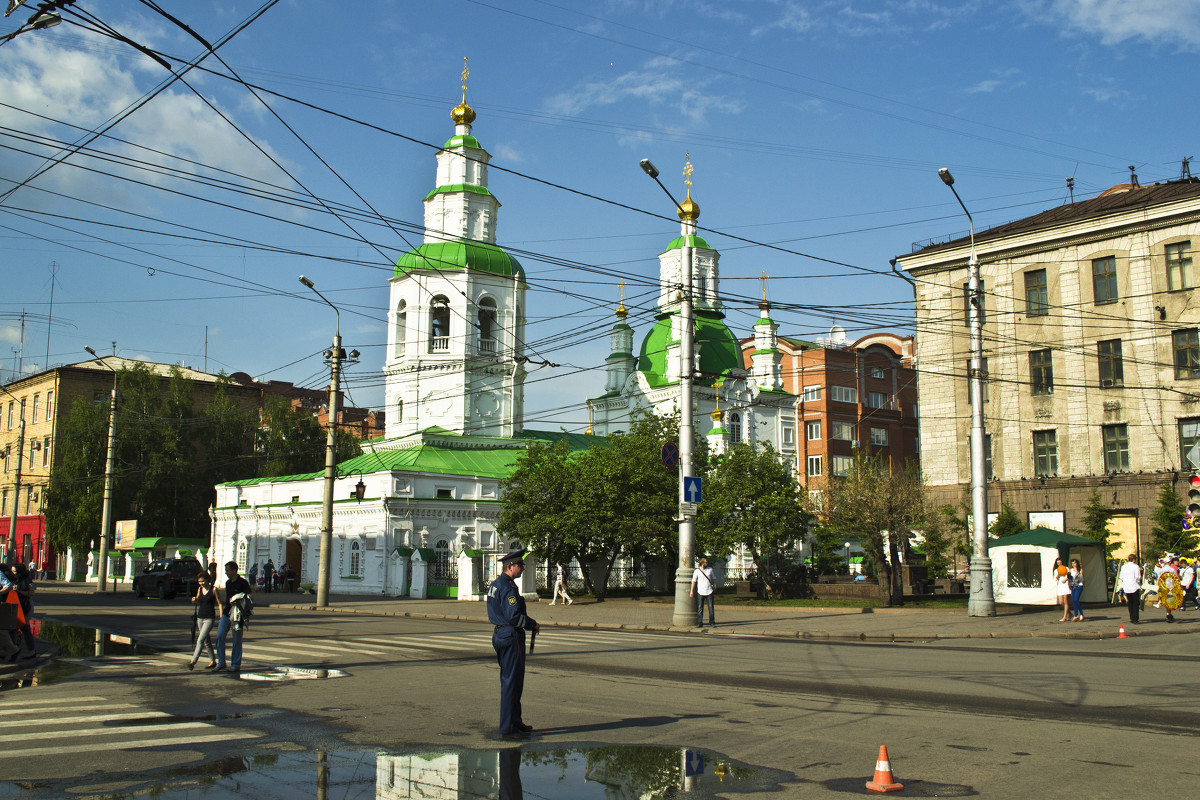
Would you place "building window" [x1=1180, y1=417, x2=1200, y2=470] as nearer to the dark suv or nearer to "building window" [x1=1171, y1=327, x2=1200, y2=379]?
"building window" [x1=1171, y1=327, x2=1200, y2=379]

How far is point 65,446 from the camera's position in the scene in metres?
62.8

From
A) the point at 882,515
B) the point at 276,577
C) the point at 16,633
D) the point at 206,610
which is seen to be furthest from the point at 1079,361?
the point at 16,633

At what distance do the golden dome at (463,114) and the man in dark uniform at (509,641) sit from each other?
4746cm

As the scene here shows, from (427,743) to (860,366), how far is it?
75.7 m

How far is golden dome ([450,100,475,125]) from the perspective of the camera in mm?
52938

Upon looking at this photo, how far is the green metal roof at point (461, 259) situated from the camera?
171 ft

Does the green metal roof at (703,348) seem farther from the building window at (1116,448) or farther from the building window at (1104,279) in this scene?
the building window at (1116,448)

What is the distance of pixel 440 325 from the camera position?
5362 centimetres

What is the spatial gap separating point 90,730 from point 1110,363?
40135 millimetres

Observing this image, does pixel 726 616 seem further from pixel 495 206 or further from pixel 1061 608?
pixel 495 206

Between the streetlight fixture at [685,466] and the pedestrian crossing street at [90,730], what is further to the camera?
the streetlight fixture at [685,466]

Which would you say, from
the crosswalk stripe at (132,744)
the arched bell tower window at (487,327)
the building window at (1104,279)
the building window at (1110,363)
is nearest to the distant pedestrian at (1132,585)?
the building window at (1110,363)

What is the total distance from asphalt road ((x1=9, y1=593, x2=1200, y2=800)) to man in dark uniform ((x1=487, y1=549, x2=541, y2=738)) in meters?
0.35

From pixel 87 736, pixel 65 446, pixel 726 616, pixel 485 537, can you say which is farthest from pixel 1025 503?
pixel 65 446
